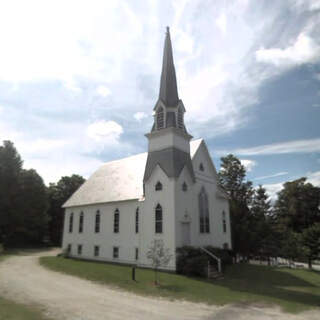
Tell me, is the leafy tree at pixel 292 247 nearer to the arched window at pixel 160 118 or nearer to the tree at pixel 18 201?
the arched window at pixel 160 118

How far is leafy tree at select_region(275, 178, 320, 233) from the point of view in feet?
174

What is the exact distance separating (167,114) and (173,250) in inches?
504

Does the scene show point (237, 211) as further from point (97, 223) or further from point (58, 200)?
point (58, 200)

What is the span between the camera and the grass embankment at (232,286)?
13423 mm

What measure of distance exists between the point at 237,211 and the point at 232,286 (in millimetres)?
20228

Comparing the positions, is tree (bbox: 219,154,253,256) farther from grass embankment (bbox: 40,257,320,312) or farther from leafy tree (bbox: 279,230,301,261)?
grass embankment (bbox: 40,257,320,312)

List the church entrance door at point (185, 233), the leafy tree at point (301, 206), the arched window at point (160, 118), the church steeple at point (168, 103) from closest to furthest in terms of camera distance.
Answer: the church entrance door at point (185, 233) → the church steeple at point (168, 103) → the arched window at point (160, 118) → the leafy tree at point (301, 206)

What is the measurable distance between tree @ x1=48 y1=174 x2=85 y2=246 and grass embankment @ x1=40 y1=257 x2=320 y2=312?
3437cm

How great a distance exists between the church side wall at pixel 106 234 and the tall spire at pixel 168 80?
35.6ft

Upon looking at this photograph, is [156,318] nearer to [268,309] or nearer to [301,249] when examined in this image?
[268,309]

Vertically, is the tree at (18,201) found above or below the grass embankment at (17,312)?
above

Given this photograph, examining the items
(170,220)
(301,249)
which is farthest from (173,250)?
(301,249)

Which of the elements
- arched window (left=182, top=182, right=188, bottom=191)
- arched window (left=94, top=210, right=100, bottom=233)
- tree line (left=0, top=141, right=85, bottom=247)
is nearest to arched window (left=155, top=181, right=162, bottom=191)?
arched window (left=182, top=182, right=188, bottom=191)

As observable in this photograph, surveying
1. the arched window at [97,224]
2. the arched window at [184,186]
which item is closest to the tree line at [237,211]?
the arched window at [184,186]
